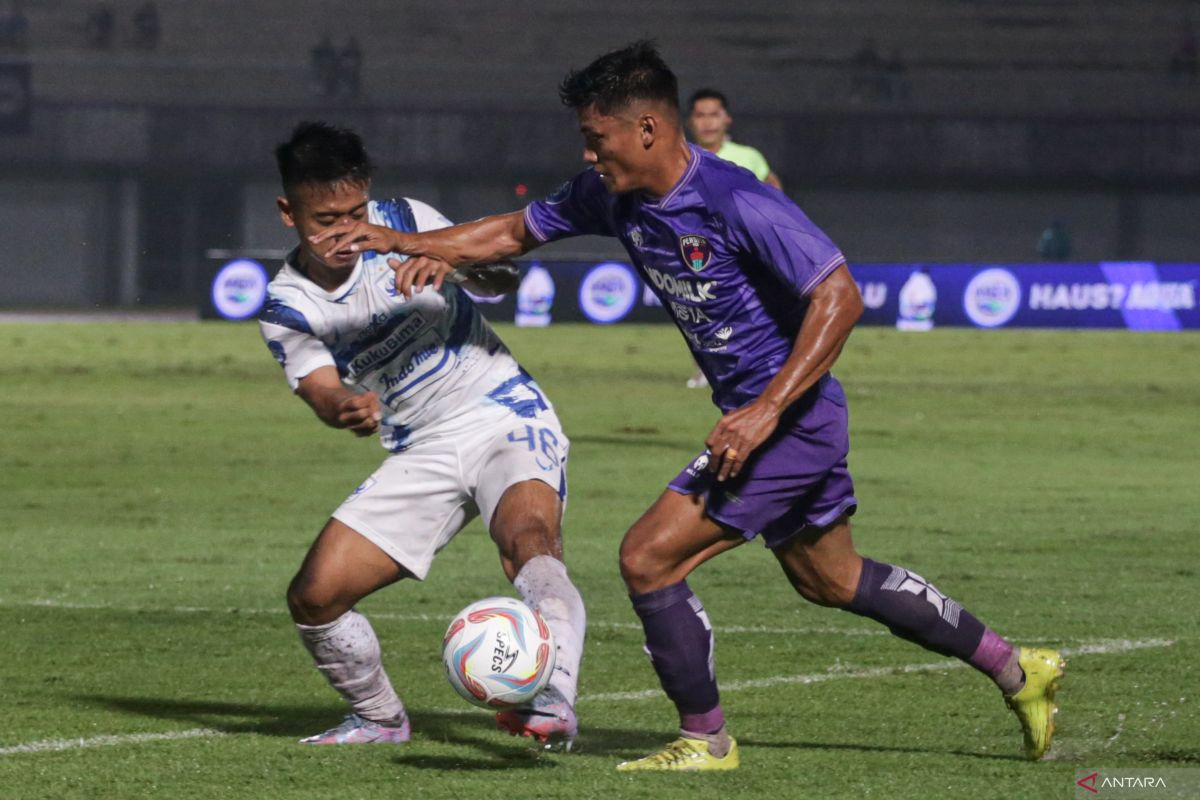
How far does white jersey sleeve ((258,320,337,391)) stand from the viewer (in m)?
5.63

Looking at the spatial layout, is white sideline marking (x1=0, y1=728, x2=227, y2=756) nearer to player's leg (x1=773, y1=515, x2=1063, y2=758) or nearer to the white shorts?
the white shorts

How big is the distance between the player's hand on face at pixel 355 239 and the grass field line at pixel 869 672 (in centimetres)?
157

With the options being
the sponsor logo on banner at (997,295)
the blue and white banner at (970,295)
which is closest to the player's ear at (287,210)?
the blue and white banner at (970,295)

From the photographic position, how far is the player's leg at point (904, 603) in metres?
5.09

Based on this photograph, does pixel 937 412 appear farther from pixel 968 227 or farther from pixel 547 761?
pixel 968 227

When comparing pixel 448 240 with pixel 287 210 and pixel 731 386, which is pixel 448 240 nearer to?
pixel 287 210

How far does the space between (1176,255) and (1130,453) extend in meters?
29.1

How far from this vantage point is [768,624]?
24.5ft

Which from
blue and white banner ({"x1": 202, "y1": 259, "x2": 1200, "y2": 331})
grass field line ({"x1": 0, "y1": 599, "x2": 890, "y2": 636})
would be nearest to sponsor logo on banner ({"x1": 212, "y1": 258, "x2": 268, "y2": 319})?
blue and white banner ({"x1": 202, "y1": 259, "x2": 1200, "y2": 331})

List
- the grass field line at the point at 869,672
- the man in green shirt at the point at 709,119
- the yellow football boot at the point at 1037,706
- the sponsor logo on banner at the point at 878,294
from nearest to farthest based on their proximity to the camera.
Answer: the yellow football boot at the point at 1037,706 → the grass field line at the point at 869,672 → the man in green shirt at the point at 709,119 → the sponsor logo on banner at the point at 878,294

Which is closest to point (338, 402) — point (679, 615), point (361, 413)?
point (361, 413)

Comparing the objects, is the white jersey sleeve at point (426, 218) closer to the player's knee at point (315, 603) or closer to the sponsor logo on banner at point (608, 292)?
the player's knee at point (315, 603)

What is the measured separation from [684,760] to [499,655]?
558mm

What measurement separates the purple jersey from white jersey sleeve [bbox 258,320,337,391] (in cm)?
107
